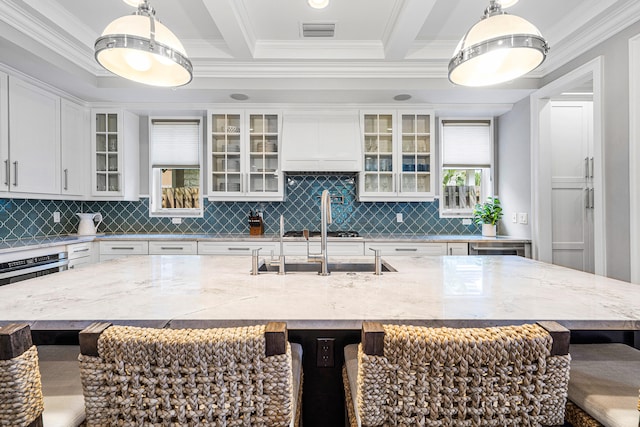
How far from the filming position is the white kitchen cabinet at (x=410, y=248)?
3639 millimetres

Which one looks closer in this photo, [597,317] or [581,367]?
[597,317]

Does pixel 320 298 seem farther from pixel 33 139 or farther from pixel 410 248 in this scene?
pixel 33 139

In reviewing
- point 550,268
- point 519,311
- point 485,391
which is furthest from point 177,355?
point 550,268

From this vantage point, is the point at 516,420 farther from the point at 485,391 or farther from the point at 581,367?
the point at 581,367

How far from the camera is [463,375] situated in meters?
0.76

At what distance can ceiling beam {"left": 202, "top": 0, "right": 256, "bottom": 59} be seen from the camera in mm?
2361

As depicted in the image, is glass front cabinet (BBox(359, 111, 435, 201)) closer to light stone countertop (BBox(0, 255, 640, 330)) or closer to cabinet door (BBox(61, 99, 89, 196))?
light stone countertop (BBox(0, 255, 640, 330))

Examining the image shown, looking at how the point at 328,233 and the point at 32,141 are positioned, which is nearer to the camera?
the point at 32,141

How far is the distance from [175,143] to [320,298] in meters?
3.83

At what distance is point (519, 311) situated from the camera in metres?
1.07

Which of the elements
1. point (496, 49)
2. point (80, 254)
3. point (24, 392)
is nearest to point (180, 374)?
point (24, 392)

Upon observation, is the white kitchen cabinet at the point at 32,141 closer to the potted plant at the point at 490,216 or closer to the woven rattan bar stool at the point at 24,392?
the woven rattan bar stool at the point at 24,392

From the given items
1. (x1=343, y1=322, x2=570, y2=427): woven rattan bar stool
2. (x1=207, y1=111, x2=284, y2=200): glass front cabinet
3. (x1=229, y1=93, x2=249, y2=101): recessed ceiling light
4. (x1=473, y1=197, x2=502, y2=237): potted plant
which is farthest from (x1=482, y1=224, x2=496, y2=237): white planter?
(x1=343, y1=322, x2=570, y2=427): woven rattan bar stool

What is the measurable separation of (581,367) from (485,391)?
623 mm
